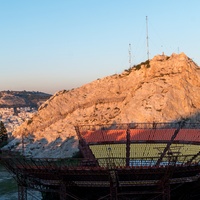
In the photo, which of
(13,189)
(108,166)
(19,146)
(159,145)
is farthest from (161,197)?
(19,146)

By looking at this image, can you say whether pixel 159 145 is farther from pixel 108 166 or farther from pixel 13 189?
pixel 108 166

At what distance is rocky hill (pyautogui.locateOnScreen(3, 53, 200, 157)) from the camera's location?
2694 inches

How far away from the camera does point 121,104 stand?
7475 cm

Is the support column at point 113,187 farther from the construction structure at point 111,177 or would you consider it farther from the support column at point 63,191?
the support column at point 63,191

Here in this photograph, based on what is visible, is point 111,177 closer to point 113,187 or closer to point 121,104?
point 113,187

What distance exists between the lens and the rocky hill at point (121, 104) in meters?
68.4

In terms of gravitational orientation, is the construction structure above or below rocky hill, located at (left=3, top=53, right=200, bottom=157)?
below

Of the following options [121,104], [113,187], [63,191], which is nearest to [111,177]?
[113,187]

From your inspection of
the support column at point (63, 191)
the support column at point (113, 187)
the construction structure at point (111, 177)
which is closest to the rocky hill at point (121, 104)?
the construction structure at point (111, 177)

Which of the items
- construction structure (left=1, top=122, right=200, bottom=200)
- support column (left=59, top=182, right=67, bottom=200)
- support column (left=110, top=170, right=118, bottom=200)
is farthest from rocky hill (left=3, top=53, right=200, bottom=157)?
support column (left=110, top=170, right=118, bottom=200)

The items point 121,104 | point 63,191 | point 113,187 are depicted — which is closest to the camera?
point 113,187

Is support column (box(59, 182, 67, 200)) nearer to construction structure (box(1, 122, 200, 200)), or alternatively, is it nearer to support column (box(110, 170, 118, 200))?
construction structure (box(1, 122, 200, 200))

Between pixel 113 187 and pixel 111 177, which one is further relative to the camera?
pixel 113 187

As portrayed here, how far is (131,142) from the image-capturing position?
169 feet
